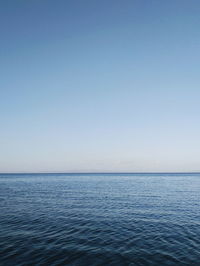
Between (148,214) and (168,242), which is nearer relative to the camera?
(168,242)

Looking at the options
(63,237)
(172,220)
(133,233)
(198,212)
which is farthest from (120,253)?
(198,212)

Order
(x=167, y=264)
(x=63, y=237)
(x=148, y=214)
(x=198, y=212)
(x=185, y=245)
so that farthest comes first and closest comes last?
(x=198, y=212), (x=148, y=214), (x=63, y=237), (x=185, y=245), (x=167, y=264)

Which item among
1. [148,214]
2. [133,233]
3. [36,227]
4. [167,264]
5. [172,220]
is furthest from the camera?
[148,214]

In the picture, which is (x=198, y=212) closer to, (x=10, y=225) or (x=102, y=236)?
(x=102, y=236)

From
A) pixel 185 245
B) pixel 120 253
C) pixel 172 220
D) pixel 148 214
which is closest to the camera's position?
pixel 120 253

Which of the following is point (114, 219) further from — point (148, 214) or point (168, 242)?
point (168, 242)

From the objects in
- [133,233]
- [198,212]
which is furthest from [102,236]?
[198,212]

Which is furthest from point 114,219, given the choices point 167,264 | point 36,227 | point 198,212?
point 198,212

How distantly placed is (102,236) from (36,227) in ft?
27.5

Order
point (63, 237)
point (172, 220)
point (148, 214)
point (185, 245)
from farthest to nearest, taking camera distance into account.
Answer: point (148, 214) < point (172, 220) < point (63, 237) < point (185, 245)

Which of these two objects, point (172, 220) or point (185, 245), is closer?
point (185, 245)

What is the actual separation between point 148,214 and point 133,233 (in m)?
9.18

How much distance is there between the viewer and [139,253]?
14.3 m

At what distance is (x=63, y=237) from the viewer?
17672 millimetres
